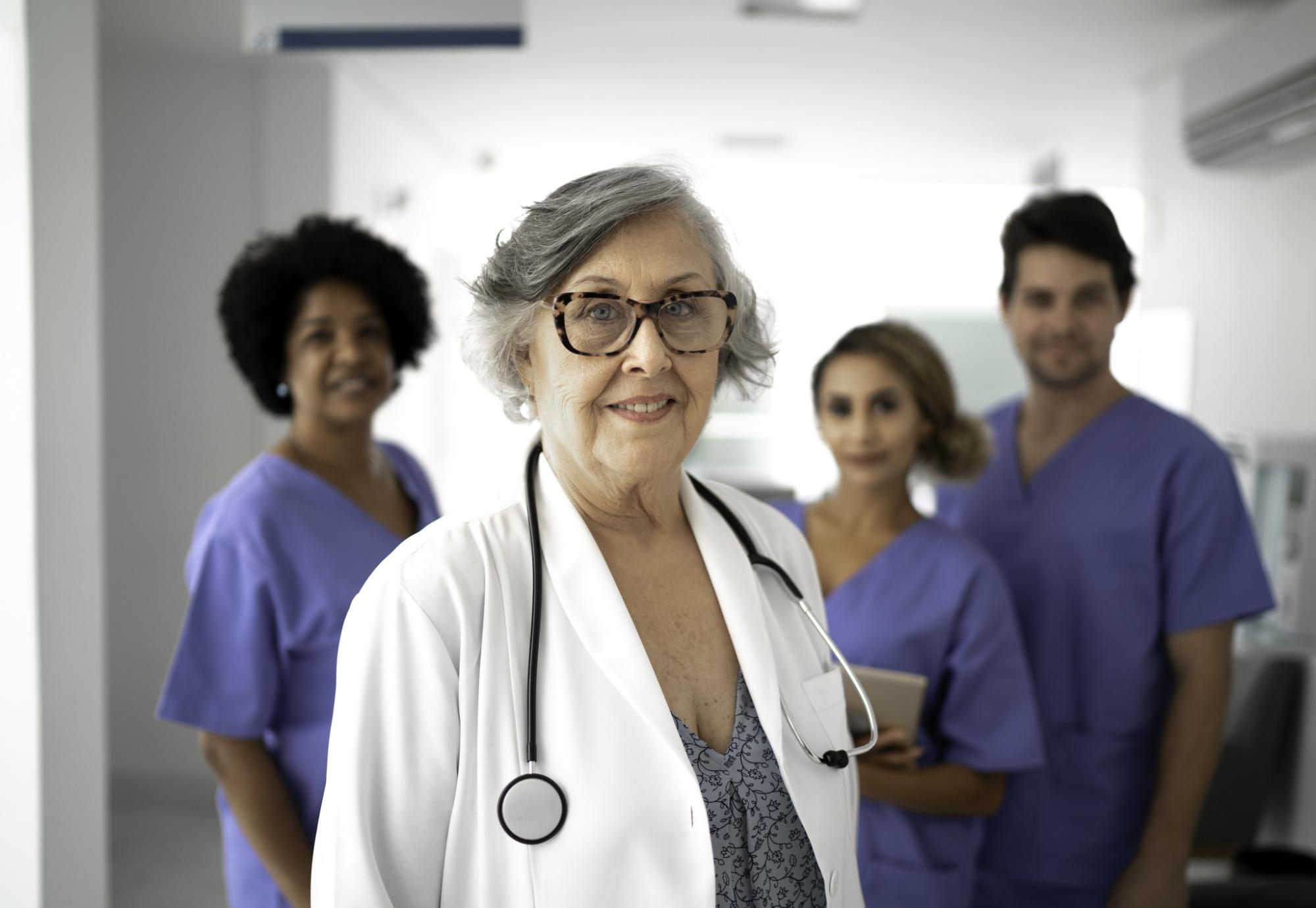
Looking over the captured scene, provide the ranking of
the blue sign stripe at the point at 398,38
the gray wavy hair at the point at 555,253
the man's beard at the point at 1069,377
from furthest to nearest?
the blue sign stripe at the point at 398,38 < the man's beard at the point at 1069,377 < the gray wavy hair at the point at 555,253

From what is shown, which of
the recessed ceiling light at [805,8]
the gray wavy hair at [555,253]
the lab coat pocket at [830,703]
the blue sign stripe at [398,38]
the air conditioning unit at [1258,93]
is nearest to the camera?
the gray wavy hair at [555,253]

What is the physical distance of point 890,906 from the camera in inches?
59.6

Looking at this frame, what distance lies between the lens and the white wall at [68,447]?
160 centimetres

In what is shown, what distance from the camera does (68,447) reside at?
1.66 m

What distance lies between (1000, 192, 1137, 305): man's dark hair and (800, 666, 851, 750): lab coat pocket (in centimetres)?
102

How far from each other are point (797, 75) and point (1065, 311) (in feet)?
7.72

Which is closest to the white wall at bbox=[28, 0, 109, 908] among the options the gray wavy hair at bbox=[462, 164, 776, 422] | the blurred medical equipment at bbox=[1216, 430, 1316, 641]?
the gray wavy hair at bbox=[462, 164, 776, 422]

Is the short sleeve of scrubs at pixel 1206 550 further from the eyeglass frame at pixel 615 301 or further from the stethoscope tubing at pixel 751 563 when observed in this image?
the eyeglass frame at pixel 615 301

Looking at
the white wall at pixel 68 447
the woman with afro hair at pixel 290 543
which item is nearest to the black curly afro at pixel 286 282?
the woman with afro hair at pixel 290 543

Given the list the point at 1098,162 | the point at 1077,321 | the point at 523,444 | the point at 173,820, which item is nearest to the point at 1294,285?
the point at 1077,321

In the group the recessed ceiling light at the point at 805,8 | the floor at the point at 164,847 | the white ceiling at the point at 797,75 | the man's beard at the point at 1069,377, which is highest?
the white ceiling at the point at 797,75

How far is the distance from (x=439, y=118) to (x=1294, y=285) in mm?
3638

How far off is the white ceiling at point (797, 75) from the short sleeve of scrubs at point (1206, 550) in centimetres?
188

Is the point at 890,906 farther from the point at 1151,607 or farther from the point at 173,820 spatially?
the point at 173,820
